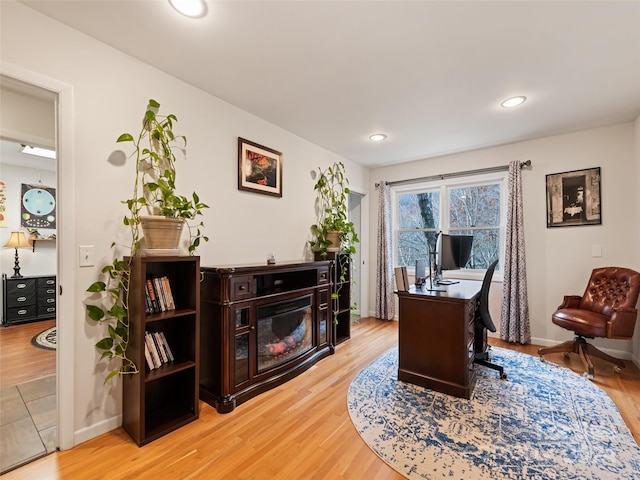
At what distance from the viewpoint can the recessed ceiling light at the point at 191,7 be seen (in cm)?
154

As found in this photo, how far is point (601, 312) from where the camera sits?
9.70 ft

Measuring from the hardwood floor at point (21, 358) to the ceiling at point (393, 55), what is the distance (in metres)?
2.96

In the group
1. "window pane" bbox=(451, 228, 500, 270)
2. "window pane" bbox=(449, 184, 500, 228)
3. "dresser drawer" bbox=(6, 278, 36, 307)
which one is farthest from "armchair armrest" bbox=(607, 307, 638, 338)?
"dresser drawer" bbox=(6, 278, 36, 307)

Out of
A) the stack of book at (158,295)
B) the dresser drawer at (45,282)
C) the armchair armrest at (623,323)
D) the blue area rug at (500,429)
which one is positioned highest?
the stack of book at (158,295)

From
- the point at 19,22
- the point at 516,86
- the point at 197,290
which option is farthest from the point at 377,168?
the point at 19,22

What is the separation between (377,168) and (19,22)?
13.9ft

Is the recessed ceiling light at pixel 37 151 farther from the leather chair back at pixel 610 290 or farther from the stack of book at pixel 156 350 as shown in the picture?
the leather chair back at pixel 610 290

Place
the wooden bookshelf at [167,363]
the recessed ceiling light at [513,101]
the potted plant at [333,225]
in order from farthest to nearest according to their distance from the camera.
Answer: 1. the potted plant at [333,225]
2. the recessed ceiling light at [513,101]
3. the wooden bookshelf at [167,363]

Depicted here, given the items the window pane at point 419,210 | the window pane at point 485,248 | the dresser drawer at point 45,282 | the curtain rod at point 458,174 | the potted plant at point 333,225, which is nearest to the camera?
the potted plant at point 333,225

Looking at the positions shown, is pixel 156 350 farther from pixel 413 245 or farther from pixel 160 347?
pixel 413 245

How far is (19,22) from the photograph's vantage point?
157 centimetres

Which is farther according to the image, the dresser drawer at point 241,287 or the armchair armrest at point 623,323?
the armchair armrest at point 623,323

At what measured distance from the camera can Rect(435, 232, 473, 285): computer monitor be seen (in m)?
3.03

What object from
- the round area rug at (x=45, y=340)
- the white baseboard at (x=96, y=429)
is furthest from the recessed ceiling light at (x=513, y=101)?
the round area rug at (x=45, y=340)
